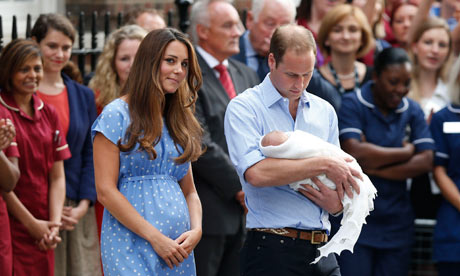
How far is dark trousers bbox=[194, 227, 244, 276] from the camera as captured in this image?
5852 mm

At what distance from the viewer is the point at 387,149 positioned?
20.6ft

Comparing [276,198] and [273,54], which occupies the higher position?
[273,54]

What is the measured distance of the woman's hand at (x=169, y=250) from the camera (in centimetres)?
429

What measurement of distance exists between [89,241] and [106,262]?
173 centimetres

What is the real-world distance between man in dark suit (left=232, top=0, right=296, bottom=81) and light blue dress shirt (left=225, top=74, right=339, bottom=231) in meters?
2.20

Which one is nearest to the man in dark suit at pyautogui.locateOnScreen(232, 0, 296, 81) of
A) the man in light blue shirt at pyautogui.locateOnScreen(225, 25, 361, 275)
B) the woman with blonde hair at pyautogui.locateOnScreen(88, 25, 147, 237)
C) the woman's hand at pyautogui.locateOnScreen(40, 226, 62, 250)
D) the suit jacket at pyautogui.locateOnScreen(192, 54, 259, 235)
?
the suit jacket at pyautogui.locateOnScreen(192, 54, 259, 235)

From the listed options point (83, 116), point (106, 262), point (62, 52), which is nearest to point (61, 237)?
point (83, 116)

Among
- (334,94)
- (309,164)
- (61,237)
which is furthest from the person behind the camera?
(334,94)

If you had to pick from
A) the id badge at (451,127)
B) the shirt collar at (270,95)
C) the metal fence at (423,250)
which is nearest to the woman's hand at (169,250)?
the shirt collar at (270,95)

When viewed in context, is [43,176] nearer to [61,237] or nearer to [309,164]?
[61,237]

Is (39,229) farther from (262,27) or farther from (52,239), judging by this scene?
(262,27)

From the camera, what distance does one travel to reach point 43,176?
5.52 metres

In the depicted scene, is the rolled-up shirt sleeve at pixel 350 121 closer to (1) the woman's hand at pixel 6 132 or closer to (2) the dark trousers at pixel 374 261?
(2) the dark trousers at pixel 374 261

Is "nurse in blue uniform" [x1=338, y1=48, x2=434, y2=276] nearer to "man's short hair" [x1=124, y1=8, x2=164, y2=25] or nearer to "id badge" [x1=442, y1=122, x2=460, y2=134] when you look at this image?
"id badge" [x1=442, y1=122, x2=460, y2=134]
